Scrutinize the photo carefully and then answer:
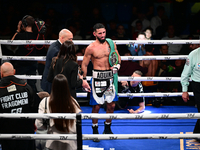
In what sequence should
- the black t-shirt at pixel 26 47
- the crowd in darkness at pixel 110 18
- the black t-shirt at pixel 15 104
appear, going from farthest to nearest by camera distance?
1. the crowd in darkness at pixel 110 18
2. the black t-shirt at pixel 26 47
3. the black t-shirt at pixel 15 104

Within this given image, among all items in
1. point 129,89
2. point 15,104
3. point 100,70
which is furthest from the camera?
point 129,89

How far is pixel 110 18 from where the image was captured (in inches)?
281

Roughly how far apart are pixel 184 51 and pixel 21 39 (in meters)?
3.50

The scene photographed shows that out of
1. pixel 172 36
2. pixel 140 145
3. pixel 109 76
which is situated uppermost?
pixel 172 36

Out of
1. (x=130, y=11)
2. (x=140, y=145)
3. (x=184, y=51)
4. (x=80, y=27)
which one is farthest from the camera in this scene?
(x=130, y=11)

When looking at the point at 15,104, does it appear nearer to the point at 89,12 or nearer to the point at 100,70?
the point at 100,70

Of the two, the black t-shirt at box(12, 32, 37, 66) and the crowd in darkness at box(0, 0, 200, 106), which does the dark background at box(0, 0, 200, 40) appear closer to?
the crowd in darkness at box(0, 0, 200, 106)

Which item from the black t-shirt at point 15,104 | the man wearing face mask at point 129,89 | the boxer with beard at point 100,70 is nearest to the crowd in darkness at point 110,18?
the man wearing face mask at point 129,89

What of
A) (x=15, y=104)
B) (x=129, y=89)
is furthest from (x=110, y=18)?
(x=15, y=104)

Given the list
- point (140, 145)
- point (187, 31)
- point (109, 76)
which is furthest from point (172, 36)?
point (140, 145)

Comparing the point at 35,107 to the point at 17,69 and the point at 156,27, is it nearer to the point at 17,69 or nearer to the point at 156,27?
the point at 17,69

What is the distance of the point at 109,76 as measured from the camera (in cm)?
384

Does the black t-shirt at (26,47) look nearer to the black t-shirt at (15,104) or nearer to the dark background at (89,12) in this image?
the black t-shirt at (15,104)

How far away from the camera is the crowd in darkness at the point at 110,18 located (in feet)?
21.1
